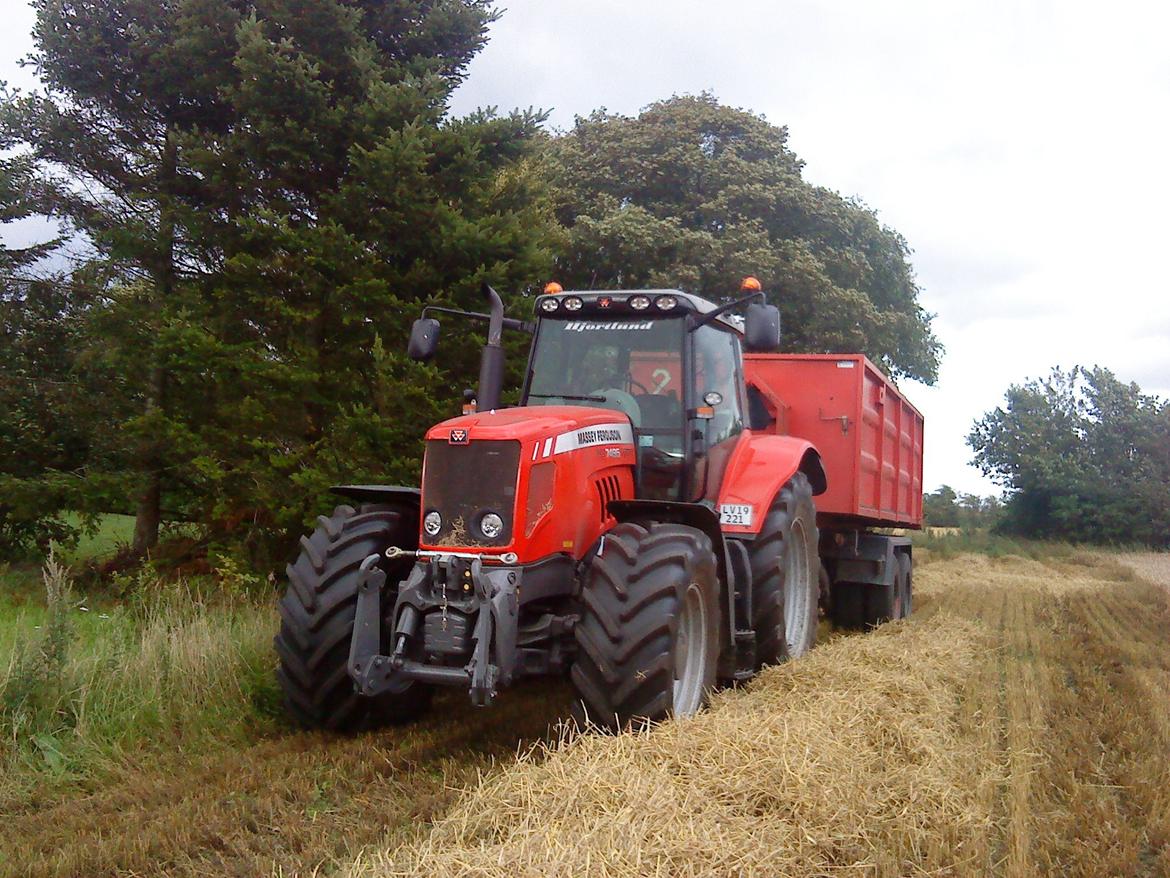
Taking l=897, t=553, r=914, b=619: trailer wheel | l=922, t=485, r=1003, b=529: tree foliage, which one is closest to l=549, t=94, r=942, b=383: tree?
l=897, t=553, r=914, b=619: trailer wheel

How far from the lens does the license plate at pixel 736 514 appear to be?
22.0ft

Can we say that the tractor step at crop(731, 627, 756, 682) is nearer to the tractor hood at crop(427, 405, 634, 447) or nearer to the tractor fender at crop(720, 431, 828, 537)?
the tractor fender at crop(720, 431, 828, 537)

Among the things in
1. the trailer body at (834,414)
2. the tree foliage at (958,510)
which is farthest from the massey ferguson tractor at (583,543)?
the tree foliage at (958,510)

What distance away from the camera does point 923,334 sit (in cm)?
2455

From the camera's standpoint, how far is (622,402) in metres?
6.44

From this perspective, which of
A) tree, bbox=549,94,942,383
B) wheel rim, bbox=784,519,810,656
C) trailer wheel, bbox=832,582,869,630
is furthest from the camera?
tree, bbox=549,94,942,383

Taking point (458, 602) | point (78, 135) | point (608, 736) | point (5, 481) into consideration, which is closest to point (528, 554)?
point (458, 602)

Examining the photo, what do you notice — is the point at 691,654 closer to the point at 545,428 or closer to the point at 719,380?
the point at 545,428

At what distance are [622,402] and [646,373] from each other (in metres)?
0.26

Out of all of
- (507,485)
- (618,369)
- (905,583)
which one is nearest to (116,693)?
(507,485)

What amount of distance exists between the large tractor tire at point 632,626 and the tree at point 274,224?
4.93 metres

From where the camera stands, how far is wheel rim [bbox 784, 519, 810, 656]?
7.51m

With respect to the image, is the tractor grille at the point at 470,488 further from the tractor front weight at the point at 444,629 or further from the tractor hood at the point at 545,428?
the tractor front weight at the point at 444,629

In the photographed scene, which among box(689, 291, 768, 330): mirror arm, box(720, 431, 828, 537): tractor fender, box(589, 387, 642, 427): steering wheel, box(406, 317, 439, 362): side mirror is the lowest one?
box(720, 431, 828, 537): tractor fender
